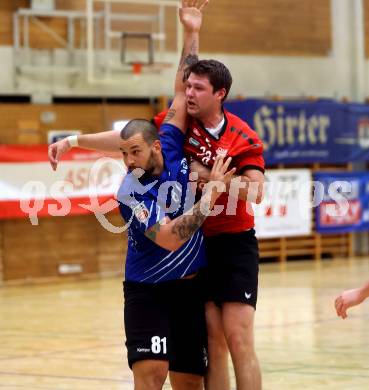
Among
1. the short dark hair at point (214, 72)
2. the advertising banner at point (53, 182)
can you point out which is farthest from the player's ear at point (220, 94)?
the advertising banner at point (53, 182)

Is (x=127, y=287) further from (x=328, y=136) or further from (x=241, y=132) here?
(x=328, y=136)

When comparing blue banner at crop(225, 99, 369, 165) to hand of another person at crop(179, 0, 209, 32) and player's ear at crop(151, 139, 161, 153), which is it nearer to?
hand of another person at crop(179, 0, 209, 32)

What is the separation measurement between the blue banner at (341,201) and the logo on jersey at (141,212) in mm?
14484

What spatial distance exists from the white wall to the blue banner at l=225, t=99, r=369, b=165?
2.02 feet

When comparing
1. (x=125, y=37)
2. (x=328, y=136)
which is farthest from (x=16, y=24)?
(x=328, y=136)

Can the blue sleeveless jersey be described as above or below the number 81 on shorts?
above

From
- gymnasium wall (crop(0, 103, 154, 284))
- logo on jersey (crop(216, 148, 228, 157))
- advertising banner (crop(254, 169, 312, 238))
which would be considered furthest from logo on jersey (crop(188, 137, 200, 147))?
advertising banner (crop(254, 169, 312, 238))

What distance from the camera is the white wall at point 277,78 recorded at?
57.3 ft

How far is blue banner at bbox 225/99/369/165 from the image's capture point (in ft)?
62.9

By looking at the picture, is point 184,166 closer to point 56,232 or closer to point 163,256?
point 163,256

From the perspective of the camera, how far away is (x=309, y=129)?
19.9 meters

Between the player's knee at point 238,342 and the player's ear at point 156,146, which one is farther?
the player's knee at point 238,342

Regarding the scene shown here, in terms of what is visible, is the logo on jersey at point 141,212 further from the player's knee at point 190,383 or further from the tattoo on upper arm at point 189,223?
the player's knee at point 190,383

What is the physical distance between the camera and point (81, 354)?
941 cm
